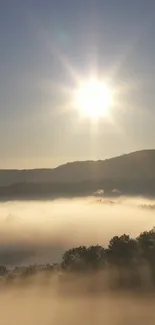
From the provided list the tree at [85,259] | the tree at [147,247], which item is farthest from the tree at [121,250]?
the tree at [85,259]

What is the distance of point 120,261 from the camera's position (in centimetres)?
9275

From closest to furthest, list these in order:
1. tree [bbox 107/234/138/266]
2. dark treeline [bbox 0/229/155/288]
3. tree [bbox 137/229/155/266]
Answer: dark treeline [bbox 0/229/155/288], tree [bbox 137/229/155/266], tree [bbox 107/234/138/266]

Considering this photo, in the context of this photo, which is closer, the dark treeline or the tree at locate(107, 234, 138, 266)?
the dark treeline

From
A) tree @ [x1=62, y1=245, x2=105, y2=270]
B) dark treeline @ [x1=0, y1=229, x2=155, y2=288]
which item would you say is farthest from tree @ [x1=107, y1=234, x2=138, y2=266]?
tree @ [x1=62, y1=245, x2=105, y2=270]

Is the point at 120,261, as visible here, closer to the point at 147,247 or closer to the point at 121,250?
the point at 121,250

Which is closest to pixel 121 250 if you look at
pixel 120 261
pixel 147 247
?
pixel 120 261

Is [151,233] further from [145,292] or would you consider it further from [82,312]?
[82,312]

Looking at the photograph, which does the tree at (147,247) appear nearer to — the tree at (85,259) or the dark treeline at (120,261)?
the dark treeline at (120,261)

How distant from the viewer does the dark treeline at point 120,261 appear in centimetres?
8844

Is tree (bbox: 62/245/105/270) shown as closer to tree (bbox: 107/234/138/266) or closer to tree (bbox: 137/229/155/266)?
tree (bbox: 107/234/138/266)

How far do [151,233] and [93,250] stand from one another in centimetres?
1577

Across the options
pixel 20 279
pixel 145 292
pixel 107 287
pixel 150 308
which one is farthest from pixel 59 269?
pixel 150 308

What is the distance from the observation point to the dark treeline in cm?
8844

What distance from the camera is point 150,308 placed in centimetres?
7344
